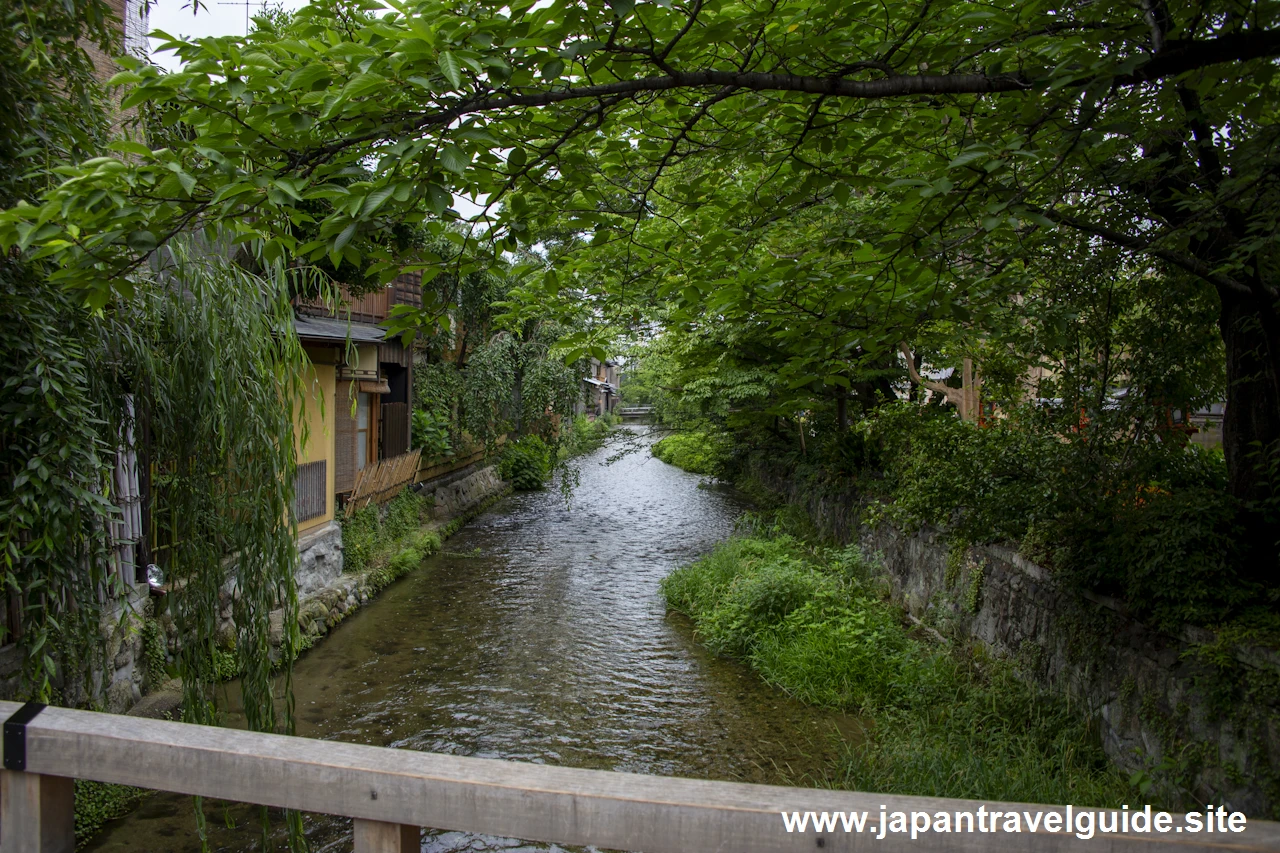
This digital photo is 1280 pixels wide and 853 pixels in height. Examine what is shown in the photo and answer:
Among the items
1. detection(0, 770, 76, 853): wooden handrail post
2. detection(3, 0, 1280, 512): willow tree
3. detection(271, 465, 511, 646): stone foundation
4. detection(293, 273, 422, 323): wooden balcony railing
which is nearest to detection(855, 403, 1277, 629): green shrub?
detection(3, 0, 1280, 512): willow tree

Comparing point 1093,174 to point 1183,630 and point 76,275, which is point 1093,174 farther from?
point 76,275

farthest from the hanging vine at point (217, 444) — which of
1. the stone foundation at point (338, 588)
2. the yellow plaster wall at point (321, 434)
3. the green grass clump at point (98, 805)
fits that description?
the yellow plaster wall at point (321, 434)

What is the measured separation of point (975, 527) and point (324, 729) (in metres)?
6.56

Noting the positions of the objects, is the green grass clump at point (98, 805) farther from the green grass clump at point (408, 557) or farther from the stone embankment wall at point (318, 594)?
the green grass clump at point (408, 557)

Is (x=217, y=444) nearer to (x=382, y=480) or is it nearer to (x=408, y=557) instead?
(x=408, y=557)

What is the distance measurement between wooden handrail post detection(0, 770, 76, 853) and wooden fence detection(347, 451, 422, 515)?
412 inches

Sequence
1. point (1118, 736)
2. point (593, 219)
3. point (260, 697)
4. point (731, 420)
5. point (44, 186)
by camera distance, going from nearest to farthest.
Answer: point (44, 186) → point (593, 219) → point (260, 697) → point (1118, 736) → point (731, 420)

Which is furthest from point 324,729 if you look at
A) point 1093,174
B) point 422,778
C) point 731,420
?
point 731,420

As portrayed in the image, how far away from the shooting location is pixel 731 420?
1580 cm

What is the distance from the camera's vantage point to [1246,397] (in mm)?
5145

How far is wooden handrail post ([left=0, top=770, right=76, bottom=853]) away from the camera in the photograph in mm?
1785

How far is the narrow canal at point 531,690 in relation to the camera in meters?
6.23

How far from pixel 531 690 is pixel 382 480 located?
6.29 m

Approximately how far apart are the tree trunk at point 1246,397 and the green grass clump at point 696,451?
1563 cm
